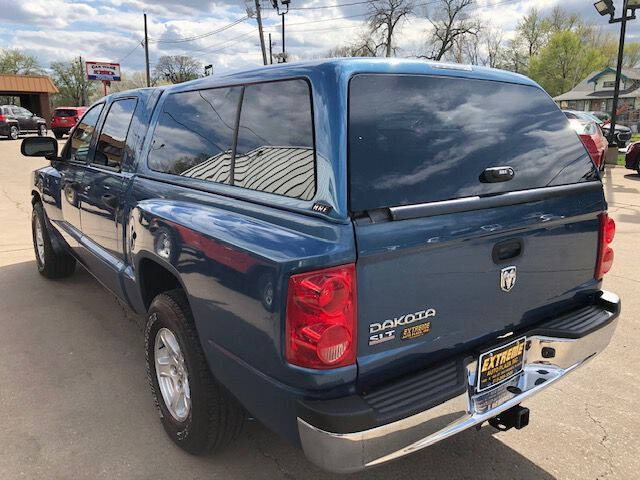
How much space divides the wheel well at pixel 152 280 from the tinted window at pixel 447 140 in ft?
4.69

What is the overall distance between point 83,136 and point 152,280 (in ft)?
6.52

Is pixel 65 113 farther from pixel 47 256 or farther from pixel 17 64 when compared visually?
pixel 17 64

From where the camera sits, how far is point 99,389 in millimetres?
3262

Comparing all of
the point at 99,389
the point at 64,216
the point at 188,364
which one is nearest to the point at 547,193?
the point at 188,364

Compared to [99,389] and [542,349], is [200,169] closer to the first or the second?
[99,389]

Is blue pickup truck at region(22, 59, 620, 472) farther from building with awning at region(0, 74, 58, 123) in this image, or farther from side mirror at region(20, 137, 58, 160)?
building with awning at region(0, 74, 58, 123)

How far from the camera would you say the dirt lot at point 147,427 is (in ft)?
8.35

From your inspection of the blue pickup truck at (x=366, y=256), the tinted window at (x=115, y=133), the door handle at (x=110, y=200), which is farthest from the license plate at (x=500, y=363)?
the tinted window at (x=115, y=133)

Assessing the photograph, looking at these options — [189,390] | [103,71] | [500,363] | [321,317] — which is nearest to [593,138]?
[500,363]

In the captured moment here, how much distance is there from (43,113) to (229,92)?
49863mm

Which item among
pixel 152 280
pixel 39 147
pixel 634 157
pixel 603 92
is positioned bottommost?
pixel 152 280

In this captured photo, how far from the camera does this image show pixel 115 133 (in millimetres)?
3676

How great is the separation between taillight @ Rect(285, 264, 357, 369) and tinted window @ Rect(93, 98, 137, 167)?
221 cm

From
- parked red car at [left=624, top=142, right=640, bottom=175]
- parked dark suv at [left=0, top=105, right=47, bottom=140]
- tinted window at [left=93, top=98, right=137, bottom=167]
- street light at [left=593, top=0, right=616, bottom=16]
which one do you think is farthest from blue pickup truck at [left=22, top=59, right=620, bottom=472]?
parked dark suv at [left=0, top=105, right=47, bottom=140]
